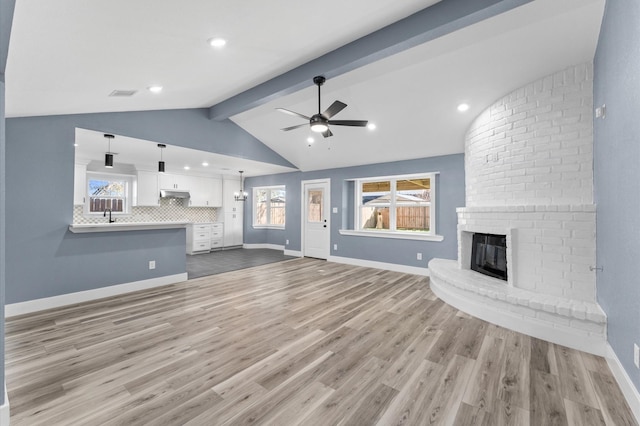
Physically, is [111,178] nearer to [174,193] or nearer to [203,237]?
[174,193]

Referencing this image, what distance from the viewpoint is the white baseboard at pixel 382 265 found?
17.7ft

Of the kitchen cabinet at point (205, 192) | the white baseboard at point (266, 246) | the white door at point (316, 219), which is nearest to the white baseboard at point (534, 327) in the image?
the white door at point (316, 219)

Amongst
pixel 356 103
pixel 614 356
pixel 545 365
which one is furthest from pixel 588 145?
pixel 356 103

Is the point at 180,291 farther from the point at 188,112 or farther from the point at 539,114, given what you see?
the point at 539,114

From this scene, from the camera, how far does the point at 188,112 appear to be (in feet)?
15.4

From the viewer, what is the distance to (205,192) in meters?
8.12

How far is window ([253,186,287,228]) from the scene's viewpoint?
8641mm

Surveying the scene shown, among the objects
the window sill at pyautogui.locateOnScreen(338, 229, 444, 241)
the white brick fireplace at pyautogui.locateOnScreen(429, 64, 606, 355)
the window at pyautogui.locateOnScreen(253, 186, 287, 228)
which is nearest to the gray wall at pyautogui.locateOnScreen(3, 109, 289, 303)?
the window sill at pyautogui.locateOnScreen(338, 229, 444, 241)

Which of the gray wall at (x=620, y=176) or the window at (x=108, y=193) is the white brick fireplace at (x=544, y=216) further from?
the window at (x=108, y=193)

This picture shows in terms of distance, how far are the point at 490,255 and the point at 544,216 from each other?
40.6 inches

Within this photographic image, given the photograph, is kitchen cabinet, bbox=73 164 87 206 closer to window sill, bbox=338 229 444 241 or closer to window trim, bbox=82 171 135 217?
window trim, bbox=82 171 135 217

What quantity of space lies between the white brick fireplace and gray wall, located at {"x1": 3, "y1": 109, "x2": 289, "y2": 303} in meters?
4.59

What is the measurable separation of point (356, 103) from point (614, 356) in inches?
151

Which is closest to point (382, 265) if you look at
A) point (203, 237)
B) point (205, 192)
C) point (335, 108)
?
point (335, 108)
